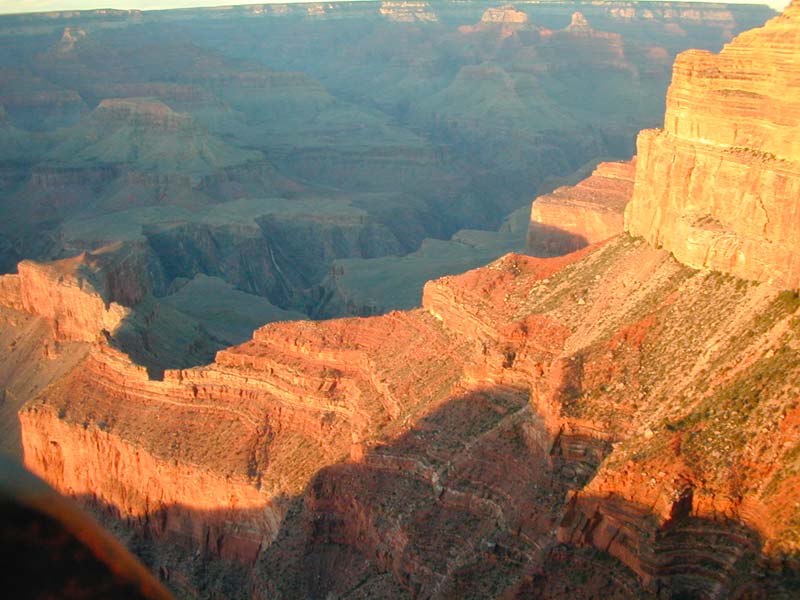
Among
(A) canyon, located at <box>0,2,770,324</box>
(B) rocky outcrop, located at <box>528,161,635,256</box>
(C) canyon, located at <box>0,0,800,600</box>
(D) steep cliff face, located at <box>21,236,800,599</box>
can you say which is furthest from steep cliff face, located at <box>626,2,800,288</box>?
(A) canyon, located at <box>0,2,770,324</box>

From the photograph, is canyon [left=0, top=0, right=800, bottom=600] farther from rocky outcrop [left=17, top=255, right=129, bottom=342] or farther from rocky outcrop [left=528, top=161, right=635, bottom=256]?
rocky outcrop [left=528, top=161, right=635, bottom=256]

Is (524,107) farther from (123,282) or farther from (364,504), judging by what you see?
(364,504)

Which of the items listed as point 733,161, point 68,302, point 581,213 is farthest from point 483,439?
point 581,213

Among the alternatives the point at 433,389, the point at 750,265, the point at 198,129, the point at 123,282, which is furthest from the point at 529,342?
the point at 198,129

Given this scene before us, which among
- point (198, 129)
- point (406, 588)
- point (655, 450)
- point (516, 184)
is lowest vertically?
point (516, 184)

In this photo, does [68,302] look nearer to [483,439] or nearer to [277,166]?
[483,439]
